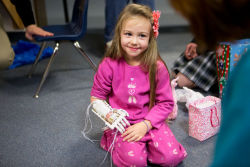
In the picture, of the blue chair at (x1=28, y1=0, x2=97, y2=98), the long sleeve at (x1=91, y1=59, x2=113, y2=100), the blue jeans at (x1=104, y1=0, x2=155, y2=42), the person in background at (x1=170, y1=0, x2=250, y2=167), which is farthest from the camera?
the blue jeans at (x1=104, y1=0, x2=155, y2=42)

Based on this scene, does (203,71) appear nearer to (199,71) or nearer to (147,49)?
(199,71)

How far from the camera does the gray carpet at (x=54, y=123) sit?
124cm

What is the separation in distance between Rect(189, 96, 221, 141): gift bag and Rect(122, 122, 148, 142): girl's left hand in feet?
0.90

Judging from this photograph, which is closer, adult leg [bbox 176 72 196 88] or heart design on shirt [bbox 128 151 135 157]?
heart design on shirt [bbox 128 151 135 157]

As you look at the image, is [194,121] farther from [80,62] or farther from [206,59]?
[80,62]

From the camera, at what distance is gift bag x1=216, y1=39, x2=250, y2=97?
1465mm

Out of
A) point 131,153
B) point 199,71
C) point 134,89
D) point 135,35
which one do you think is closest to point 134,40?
point 135,35

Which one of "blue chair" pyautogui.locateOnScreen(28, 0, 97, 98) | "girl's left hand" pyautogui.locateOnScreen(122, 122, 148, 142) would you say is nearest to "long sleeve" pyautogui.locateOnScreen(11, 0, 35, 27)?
"blue chair" pyautogui.locateOnScreen(28, 0, 97, 98)

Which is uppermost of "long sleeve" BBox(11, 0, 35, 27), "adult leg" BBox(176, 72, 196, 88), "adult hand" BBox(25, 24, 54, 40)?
"long sleeve" BBox(11, 0, 35, 27)

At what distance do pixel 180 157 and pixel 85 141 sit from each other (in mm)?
483

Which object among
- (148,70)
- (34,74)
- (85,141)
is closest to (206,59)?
(148,70)

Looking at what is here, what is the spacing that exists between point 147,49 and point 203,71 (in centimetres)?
72

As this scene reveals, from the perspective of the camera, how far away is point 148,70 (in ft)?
3.93

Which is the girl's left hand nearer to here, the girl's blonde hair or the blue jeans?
the girl's blonde hair
